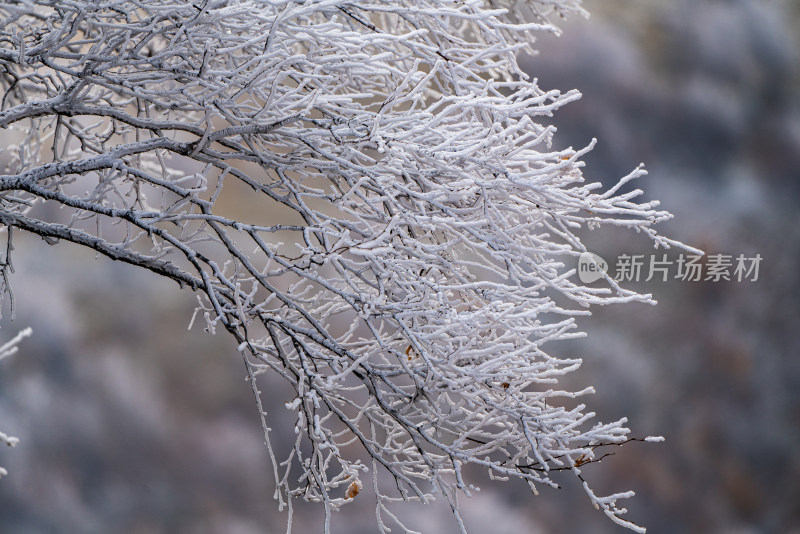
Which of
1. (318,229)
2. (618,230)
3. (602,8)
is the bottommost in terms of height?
(318,229)

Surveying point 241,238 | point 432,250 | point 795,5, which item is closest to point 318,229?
point 432,250

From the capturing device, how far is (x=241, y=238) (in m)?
6.40

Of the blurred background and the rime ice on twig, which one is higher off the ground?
the blurred background

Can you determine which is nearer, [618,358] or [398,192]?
[398,192]

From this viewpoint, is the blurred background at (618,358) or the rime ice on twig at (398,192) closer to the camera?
the rime ice on twig at (398,192)

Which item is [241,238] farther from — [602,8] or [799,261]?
[799,261]

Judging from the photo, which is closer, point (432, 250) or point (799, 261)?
Result: point (432, 250)

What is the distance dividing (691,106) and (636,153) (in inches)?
24.9

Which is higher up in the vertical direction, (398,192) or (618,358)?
(618,358)

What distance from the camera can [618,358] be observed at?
673 cm

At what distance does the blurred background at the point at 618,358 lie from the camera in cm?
611

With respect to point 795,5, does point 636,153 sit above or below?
below

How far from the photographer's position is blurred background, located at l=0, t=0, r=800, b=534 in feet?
20.1

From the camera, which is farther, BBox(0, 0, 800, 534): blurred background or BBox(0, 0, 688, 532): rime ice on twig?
BBox(0, 0, 800, 534): blurred background
